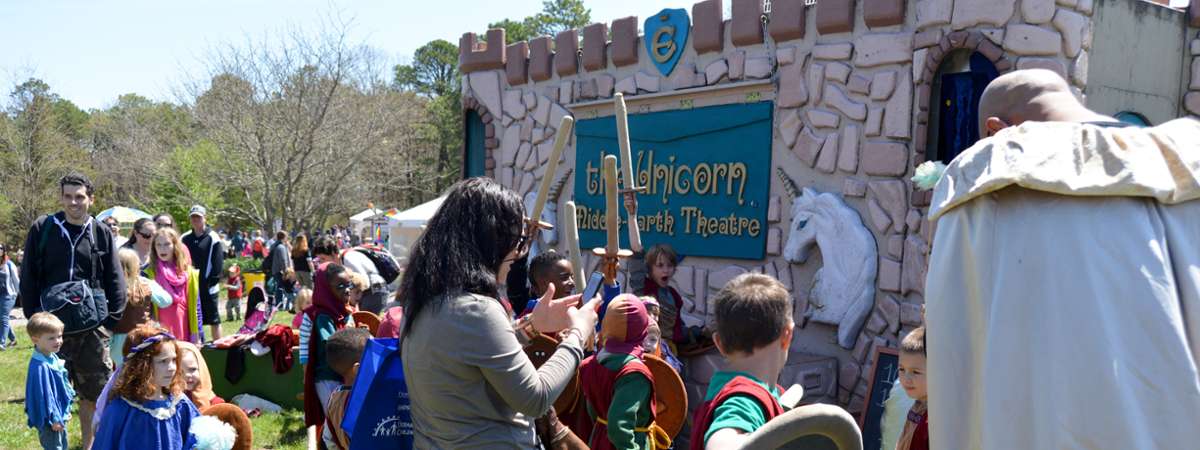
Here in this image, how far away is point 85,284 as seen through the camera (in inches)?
210

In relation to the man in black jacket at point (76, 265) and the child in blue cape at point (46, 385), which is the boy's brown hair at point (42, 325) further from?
the man in black jacket at point (76, 265)

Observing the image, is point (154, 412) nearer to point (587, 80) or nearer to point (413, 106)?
point (587, 80)

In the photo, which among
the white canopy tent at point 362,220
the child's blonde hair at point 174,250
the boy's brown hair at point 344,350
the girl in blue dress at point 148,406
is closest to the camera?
the girl in blue dress at point 148,406

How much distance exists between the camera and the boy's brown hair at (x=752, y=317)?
239cm

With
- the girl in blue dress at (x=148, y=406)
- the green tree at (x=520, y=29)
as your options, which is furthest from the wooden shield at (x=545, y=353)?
the green tree at (x=520, y=29)

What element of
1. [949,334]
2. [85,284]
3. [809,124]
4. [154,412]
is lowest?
[154,412]

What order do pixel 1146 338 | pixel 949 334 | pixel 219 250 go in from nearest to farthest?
pixel 1146 338, pixel 949 334, pixel 219 250

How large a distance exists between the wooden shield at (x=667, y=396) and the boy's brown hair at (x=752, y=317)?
3.94 feet

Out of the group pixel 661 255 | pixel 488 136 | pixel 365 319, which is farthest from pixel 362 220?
pixel 661 255

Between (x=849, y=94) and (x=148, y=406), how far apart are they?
415 centimetres

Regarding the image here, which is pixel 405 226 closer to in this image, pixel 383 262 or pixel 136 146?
pixel 383 262

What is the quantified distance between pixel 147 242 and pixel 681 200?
13.8ft

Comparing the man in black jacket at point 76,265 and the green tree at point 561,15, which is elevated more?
the green tree at point 561,15

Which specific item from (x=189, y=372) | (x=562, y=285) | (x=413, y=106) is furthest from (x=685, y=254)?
(x=413, y=106)
